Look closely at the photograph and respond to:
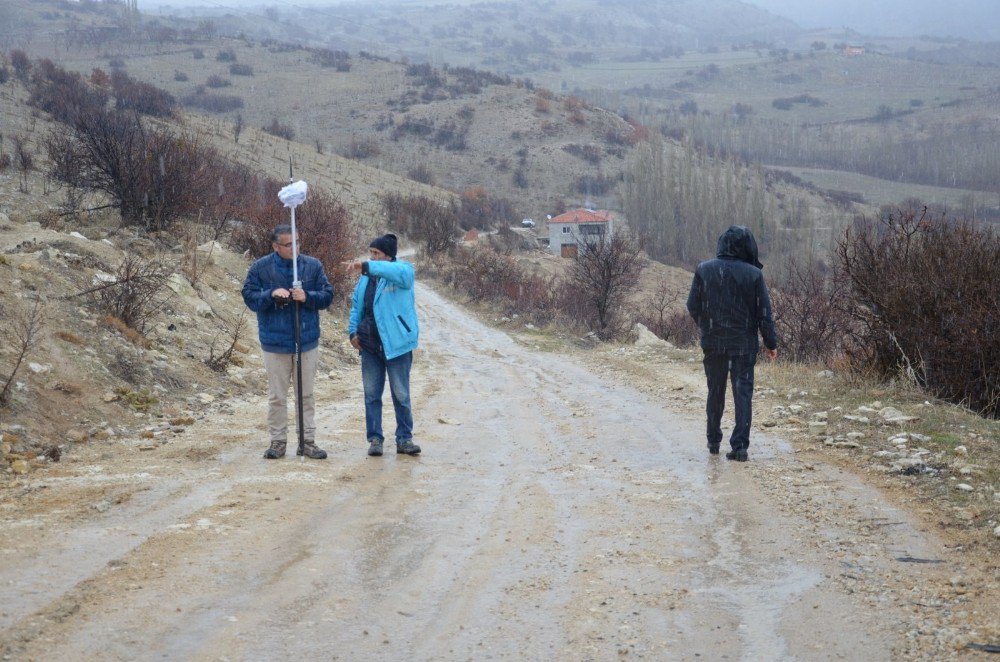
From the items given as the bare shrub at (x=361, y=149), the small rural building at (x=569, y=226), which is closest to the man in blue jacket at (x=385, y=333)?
the small rural building at (x=569, y=226)

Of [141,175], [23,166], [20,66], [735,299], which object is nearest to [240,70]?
[20,66]

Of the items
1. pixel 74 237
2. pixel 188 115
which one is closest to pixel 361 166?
pixel 188 115

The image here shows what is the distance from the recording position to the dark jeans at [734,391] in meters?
8.00

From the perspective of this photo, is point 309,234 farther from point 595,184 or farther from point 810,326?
point 595,184

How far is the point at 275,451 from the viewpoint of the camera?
25.4 feet

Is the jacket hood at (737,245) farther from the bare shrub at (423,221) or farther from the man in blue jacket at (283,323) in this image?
the bare shrub at (423,221)

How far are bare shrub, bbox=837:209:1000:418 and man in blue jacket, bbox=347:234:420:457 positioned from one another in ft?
19.4

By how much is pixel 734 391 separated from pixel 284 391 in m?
3.90

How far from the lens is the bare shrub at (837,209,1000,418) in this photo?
34.9ft

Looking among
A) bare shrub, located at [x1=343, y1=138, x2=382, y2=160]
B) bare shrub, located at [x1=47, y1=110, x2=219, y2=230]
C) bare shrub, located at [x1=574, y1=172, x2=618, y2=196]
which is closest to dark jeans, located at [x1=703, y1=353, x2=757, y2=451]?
bare shrub, located at [x1=47, y1=110, x2=219, y2=230]

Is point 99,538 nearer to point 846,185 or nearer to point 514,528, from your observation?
point 514,528

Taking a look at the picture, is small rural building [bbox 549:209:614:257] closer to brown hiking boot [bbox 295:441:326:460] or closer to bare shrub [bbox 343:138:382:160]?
bare shrub [bbox 343:138:382:160]

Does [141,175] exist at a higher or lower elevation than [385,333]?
higher

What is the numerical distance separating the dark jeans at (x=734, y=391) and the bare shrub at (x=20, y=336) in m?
6.00
